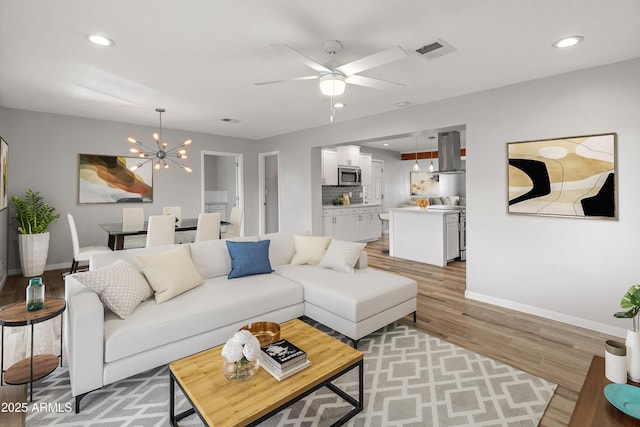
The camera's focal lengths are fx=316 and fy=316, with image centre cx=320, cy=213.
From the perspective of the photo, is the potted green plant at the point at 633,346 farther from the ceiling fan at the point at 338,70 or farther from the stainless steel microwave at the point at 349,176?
the stainless steel microwave at the point at 349,176

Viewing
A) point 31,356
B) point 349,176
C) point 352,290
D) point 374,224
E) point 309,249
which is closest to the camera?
point 31,356

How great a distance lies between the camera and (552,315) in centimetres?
329

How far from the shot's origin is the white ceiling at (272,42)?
82.3 inches

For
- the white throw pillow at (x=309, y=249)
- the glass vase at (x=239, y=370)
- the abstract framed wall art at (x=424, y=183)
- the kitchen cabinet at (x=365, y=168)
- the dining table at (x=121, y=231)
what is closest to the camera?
the glass vase at (x=239, y=370)

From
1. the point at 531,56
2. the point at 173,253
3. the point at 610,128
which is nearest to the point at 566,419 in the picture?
the point at 610,128

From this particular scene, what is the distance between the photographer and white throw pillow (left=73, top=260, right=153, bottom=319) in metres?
2.14

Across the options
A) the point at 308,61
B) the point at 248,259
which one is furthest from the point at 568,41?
the point at 248,259

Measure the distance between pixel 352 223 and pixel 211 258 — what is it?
4749 mm

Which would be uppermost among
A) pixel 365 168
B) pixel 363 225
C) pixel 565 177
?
Result: pixel 365 168

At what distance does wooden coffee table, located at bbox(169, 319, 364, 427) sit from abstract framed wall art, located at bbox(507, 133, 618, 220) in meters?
2.74

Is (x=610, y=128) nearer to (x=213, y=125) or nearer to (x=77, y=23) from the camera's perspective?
(x=77, y=23)

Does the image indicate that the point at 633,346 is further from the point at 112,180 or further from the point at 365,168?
the point at 365,168

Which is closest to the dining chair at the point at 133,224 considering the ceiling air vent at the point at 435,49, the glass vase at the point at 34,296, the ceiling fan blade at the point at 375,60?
the glass vase at the point at 34,296

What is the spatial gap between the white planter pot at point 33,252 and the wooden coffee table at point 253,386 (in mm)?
4382
